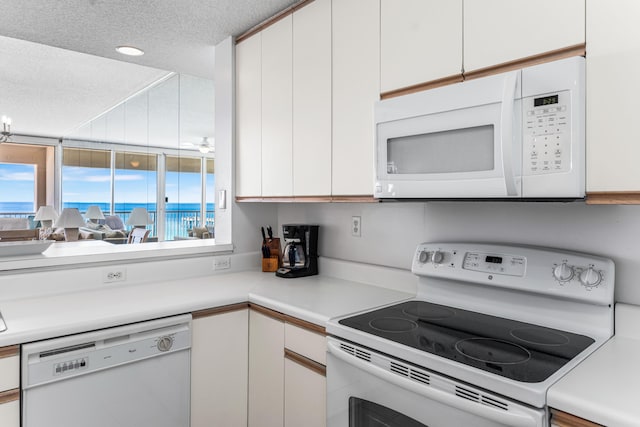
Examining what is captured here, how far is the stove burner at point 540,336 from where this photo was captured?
123 cm

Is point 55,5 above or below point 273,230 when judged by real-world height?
above

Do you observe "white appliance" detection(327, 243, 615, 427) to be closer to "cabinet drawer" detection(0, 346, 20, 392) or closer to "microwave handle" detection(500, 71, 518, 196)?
"microwave handle" detection(500, 71, 518, 196)

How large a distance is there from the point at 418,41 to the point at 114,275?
1.76 meters

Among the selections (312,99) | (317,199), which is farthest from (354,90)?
(317,199)

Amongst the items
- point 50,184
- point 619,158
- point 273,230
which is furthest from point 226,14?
point 50,184

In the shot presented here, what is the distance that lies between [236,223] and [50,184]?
24.5ft

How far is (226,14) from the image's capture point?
2.12m

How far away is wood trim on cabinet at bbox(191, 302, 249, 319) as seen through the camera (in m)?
1.75

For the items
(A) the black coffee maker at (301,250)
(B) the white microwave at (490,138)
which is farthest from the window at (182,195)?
(B) the white microwave at (490,138)

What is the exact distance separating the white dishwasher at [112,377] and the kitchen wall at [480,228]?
3.05 feet

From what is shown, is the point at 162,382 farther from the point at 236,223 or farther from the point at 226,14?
the point at 226,14

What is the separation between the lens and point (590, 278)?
49.8 inches

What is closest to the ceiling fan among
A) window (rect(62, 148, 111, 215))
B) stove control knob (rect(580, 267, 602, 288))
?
window (rect(62, 148, 111, 215))

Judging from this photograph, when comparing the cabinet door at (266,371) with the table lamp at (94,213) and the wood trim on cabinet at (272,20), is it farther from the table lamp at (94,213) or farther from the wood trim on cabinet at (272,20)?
the table lamp at (94,213)
